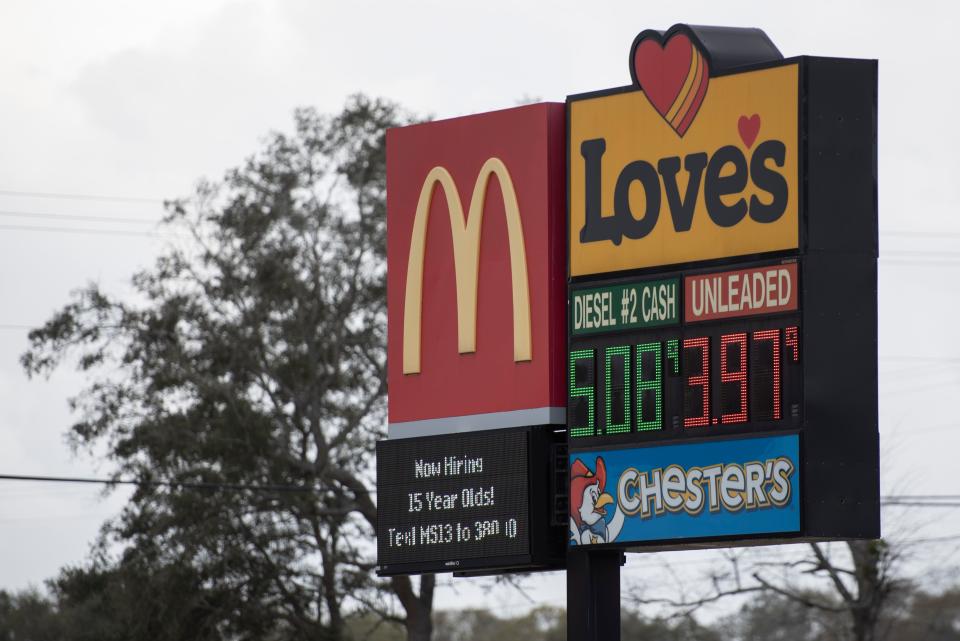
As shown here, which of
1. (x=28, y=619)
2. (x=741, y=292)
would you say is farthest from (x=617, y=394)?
(x=28, y=619)

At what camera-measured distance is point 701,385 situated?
1454 centimetres

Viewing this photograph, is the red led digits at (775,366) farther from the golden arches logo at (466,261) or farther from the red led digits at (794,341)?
the golden arches logo at (466,261)

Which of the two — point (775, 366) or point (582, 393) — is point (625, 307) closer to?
point (582, 393)

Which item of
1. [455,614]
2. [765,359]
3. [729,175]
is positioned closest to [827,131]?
[729,175]

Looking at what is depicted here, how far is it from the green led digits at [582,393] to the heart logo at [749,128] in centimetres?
207

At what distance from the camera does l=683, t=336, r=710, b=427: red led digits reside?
14508mm

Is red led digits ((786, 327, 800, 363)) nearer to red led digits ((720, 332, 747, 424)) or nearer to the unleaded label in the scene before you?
red led digits ((720, 332, 747, 424))

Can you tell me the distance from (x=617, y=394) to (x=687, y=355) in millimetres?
759

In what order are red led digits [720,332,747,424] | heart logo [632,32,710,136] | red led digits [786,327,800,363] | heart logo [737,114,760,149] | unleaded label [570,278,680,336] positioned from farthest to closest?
heart logo [632,32,710,136]
unleaded label [570,278,680,336]
heart logo [737,114,760,149]
red led digits [720,332,747,424]
red led digits [786,327,800,363]

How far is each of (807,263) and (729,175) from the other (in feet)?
3.51

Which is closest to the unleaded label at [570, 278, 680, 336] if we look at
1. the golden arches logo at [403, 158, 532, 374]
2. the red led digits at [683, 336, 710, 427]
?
the red led digits at [683, 336, 710, 427]

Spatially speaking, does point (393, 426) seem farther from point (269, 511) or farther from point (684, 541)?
point (269, 511)

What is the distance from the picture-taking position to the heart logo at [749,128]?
14734mm

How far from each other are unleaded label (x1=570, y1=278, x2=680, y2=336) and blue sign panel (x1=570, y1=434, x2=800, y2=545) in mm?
987
